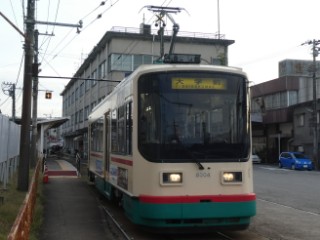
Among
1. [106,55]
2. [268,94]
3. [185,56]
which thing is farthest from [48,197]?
[268,94]

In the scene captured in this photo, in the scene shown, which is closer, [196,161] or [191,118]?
[196,161]

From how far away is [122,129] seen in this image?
11.2 m

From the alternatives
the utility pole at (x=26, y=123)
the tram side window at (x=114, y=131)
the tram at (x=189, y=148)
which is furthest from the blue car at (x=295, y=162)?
the tram at (x=189, y=148)

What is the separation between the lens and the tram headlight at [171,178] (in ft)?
30.8

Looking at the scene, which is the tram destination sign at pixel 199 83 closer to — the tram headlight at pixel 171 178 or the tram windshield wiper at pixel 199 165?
the tram windshield wiper at pixel 199 165

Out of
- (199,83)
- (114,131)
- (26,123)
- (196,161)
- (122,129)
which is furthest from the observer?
(26,123)

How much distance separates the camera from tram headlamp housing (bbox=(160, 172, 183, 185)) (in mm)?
9391

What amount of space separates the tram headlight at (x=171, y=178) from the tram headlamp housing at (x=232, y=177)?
856 millimetres

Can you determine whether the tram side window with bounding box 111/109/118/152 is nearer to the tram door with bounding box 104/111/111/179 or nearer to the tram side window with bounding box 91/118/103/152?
the tram door with bounding box 104/111/111/179

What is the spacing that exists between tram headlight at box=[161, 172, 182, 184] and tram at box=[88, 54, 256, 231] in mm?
18

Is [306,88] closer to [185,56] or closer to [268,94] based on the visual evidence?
[268,94]

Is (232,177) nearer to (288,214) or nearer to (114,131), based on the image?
(114,131)

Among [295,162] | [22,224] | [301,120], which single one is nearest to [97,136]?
[22,224]

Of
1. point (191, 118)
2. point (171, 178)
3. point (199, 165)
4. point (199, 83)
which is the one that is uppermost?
point (199, 83)
